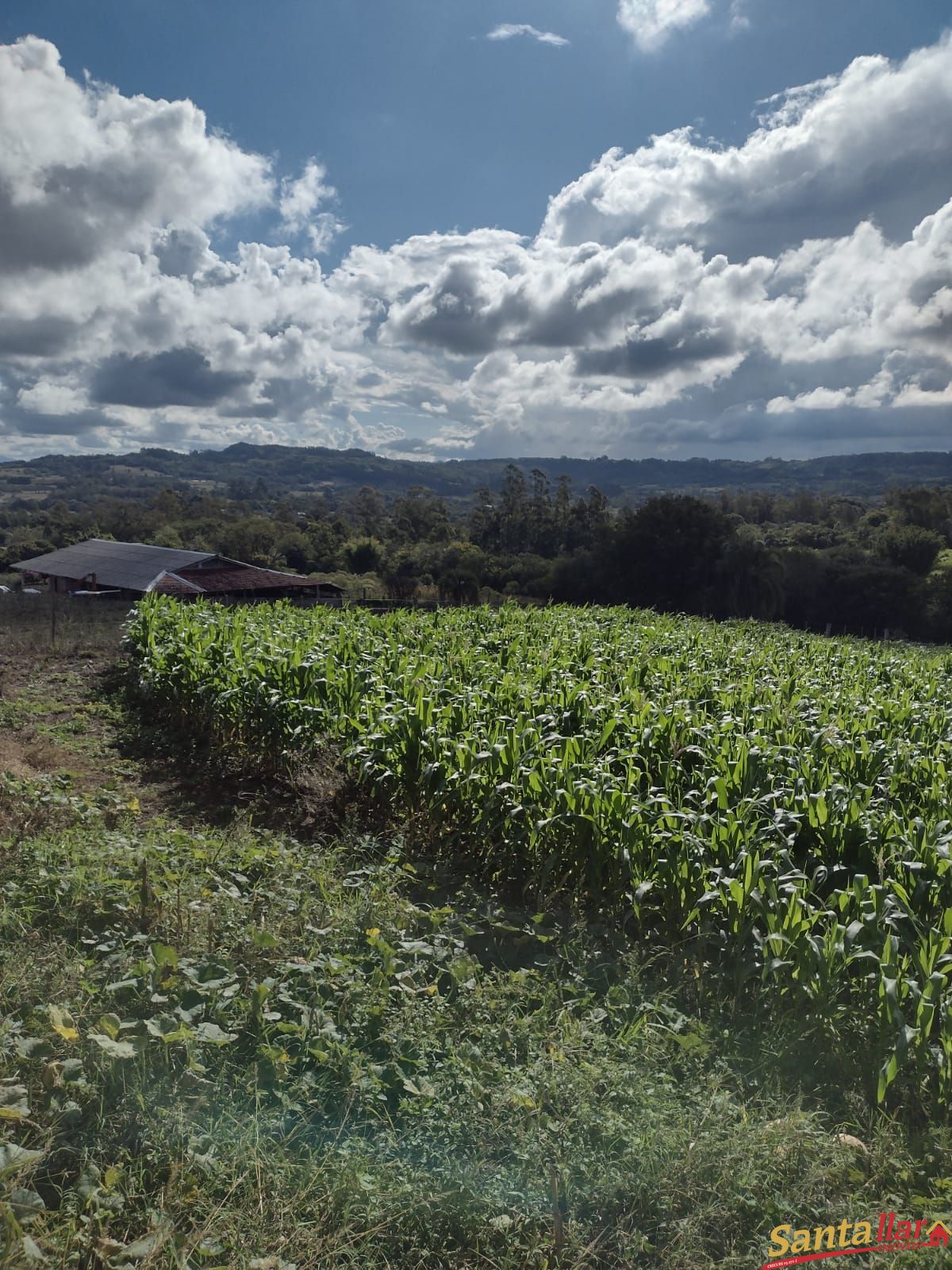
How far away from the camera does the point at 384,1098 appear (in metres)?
2.59

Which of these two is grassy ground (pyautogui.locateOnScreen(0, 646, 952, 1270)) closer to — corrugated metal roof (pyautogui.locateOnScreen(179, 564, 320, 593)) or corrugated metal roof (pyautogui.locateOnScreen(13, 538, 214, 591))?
corrugated metal roof (pyautogui.locateOnScreen(13, 538, 214, 591))

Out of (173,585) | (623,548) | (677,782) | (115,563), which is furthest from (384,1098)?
(623,548)

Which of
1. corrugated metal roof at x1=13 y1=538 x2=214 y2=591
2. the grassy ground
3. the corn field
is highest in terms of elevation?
corrugated metal roof at x1=13 y1=538 x2=214 y2=591

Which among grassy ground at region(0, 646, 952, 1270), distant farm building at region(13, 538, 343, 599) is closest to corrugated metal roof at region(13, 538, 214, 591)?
distant farm building at region(13, 538, 343, 599)

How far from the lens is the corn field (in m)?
3.19

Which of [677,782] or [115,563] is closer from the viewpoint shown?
[677,782]

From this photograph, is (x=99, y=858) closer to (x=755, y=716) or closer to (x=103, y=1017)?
(x=103, y=1017)

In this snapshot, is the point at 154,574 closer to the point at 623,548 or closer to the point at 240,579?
the point at 240,579

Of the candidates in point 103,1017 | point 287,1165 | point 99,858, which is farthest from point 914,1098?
point 99,858

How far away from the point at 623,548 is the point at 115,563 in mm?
22970

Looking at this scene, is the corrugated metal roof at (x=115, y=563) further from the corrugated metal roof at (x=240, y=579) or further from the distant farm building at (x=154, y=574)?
the corrugated metal roof at (x=240, y=579)

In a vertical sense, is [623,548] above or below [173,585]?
above

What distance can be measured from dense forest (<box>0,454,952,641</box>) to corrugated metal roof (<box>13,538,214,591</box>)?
37.7ft

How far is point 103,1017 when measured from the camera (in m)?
2.61
